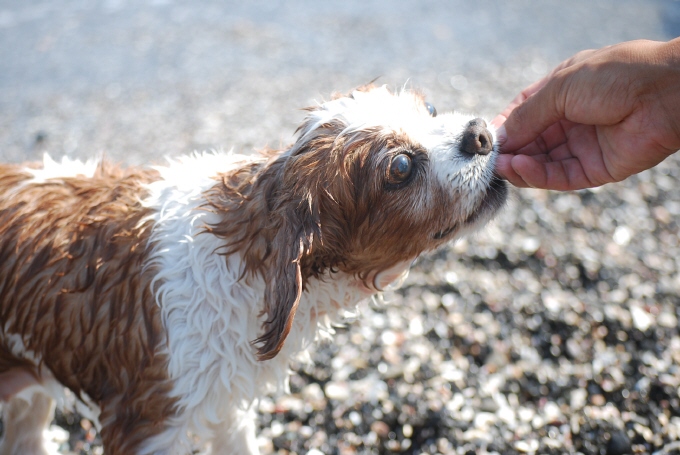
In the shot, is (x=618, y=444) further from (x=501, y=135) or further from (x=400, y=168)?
(x=400, y=168)

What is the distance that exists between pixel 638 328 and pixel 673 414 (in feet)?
2.51

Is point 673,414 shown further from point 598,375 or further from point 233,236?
point 233,236

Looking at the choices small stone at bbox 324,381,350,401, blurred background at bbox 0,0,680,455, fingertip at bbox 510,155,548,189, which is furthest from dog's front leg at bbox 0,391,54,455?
fingertip at bbox 510,155,548,189

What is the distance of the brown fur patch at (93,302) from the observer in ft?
10.0

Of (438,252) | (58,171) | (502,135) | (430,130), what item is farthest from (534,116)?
(58,171)

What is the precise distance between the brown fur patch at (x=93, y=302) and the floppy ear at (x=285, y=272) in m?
0.65

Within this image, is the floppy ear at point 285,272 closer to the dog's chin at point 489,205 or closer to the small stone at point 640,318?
the dog's chin at point 489,205

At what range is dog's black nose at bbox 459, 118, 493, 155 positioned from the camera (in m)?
3.04

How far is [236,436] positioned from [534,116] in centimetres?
252

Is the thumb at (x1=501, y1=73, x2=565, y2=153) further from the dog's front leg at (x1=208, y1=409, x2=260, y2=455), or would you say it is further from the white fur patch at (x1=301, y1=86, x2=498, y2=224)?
the dog's front leg at (x1=208, y1=409, x2=260, y2=455)

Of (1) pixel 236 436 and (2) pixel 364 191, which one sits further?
(1) pixel 236 436

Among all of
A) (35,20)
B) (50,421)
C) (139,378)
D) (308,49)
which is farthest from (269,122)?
(35,20)

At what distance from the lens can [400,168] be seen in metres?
2.93

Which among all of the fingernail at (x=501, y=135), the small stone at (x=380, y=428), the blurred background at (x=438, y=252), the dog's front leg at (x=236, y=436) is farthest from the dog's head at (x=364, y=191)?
the blurred background at (x=438, y=252)
